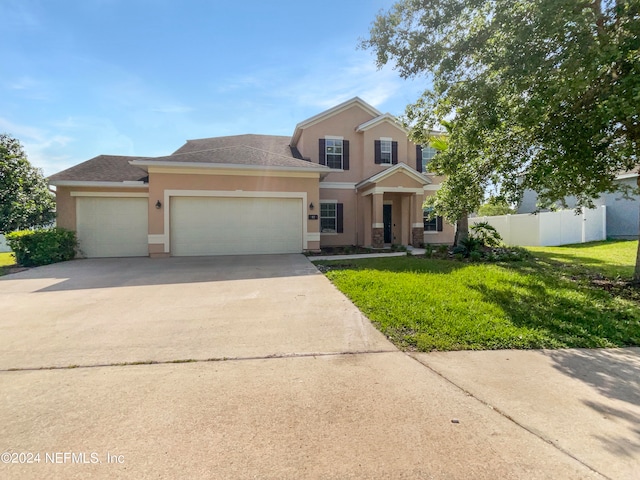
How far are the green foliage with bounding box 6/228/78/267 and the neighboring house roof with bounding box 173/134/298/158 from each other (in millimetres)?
7199

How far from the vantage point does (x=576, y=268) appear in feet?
27.8

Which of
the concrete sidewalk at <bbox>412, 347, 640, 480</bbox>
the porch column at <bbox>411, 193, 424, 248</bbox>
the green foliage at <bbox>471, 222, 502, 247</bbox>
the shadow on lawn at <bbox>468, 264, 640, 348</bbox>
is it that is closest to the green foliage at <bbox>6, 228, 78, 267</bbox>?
the concrete sidewalk at <bbox>412, 347, 640, 480</bbox>

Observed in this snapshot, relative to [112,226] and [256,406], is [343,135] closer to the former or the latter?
[112,226]

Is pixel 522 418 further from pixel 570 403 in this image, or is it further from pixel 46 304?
pixel 46 304

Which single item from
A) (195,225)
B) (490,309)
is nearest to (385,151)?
(195,225)

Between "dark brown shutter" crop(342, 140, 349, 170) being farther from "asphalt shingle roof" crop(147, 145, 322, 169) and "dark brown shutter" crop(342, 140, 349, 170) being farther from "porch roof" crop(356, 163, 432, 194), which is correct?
"asphalt shingle roof" crop(147, 145, 322, 169)

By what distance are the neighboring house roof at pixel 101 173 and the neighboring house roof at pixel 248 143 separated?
10.1 feet

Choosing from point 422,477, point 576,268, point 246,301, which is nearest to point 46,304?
point 246,301

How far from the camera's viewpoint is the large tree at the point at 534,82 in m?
4.70

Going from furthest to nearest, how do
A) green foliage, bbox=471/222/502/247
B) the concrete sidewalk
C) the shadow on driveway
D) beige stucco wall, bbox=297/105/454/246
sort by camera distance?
1. beige stucco wall, bbox=297/105/454/246
2. green foliage, bbox=471/222/502/247
3. the shadow on driveway
4. the concrete sidewalk

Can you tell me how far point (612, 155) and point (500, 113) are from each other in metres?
2.38

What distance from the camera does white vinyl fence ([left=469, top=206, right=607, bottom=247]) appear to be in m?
15.2

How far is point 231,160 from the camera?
39.5ft

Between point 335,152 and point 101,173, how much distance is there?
35.0 ft
